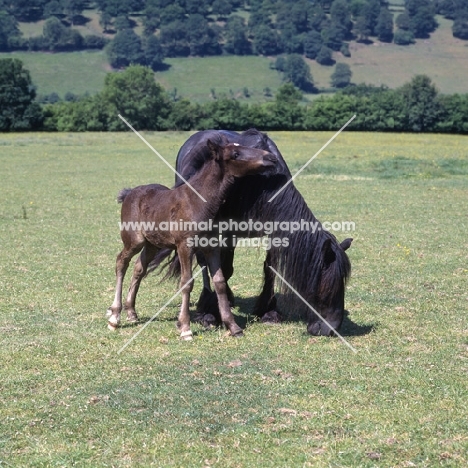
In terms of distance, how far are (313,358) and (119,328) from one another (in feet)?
8.29

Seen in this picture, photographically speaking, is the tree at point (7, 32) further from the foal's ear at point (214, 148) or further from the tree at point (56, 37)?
the foal's ear at point (214, 148)

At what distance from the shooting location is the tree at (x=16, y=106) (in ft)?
234

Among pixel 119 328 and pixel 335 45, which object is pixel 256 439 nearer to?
pixel 119 328

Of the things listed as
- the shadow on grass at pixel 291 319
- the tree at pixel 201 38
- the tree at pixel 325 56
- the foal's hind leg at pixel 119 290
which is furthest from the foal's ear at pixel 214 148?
the tree at pixel 325 56

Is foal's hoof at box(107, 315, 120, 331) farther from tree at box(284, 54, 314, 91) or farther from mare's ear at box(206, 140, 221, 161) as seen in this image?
tree at box(284, 54, 314, 91)

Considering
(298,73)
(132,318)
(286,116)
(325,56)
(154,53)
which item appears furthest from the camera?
(325,56)

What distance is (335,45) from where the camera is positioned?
200 metres

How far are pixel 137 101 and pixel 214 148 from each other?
234 feet

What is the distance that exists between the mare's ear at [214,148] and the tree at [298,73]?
157022 mm

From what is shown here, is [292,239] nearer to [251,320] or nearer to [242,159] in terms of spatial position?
[242,159]

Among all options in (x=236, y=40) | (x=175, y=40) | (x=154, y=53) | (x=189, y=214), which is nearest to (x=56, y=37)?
(x=154, y=53)

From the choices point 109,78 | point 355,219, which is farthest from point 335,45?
point 355,219

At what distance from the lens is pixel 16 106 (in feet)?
235

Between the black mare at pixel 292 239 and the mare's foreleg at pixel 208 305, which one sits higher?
the black mare at pixel 292 239
